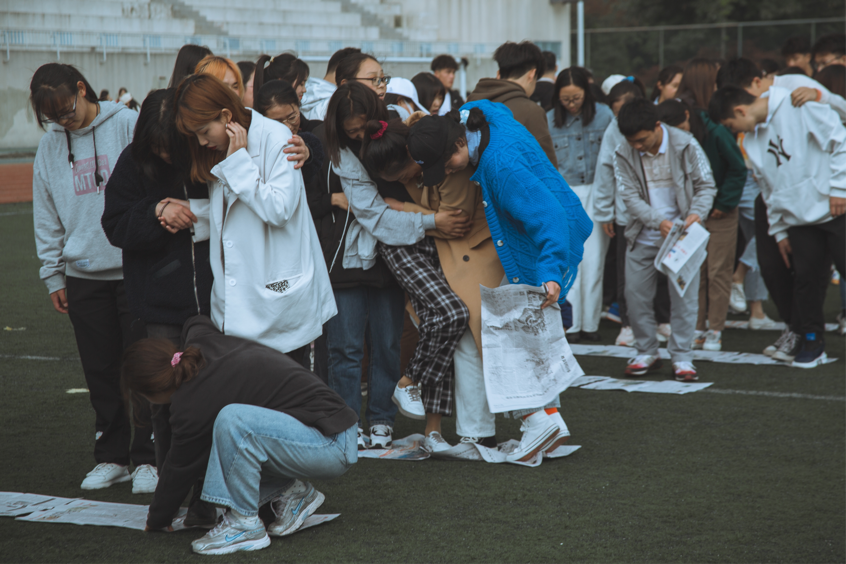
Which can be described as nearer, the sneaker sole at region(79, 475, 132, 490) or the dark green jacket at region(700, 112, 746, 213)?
the sneaker sole at region(79, 475, 132, 490)

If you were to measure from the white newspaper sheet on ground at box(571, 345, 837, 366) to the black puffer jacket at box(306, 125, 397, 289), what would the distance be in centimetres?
273

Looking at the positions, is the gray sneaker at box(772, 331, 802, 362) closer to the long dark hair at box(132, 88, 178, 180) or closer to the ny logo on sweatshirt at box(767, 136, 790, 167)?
the ny logo on sweatshirt at box(767, 136, 790, 167)

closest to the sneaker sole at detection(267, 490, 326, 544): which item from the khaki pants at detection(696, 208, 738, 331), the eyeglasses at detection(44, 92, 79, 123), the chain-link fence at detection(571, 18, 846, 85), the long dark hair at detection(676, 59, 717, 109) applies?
the eyeglasses at detection(44, 92, 79, 123)

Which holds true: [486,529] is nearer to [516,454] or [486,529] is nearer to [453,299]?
[516,454]

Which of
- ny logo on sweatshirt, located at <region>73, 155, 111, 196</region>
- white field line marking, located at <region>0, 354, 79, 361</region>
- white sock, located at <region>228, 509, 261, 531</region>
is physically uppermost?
ny logo on sweatshirt, located at <region>73, 155, 111, 196</region>

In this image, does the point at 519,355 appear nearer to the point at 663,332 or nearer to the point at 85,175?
the point at 85,175

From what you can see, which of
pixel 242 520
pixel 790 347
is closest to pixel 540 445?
pixel 242 520

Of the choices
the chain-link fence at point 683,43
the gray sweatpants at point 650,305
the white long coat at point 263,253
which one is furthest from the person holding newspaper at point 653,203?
the chain-link fence at point 683,43

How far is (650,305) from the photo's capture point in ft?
18.4

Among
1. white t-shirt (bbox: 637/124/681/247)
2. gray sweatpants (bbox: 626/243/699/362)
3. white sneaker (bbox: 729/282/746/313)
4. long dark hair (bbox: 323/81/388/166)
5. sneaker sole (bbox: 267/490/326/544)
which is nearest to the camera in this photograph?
sneaker sole (bbox: 267/490/326/544)

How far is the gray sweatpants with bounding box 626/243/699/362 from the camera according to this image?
550 cm

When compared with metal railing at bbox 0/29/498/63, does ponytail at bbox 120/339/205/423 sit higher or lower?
lower

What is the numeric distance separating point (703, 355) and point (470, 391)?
2.72 m

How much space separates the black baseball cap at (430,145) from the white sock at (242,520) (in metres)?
1.51
